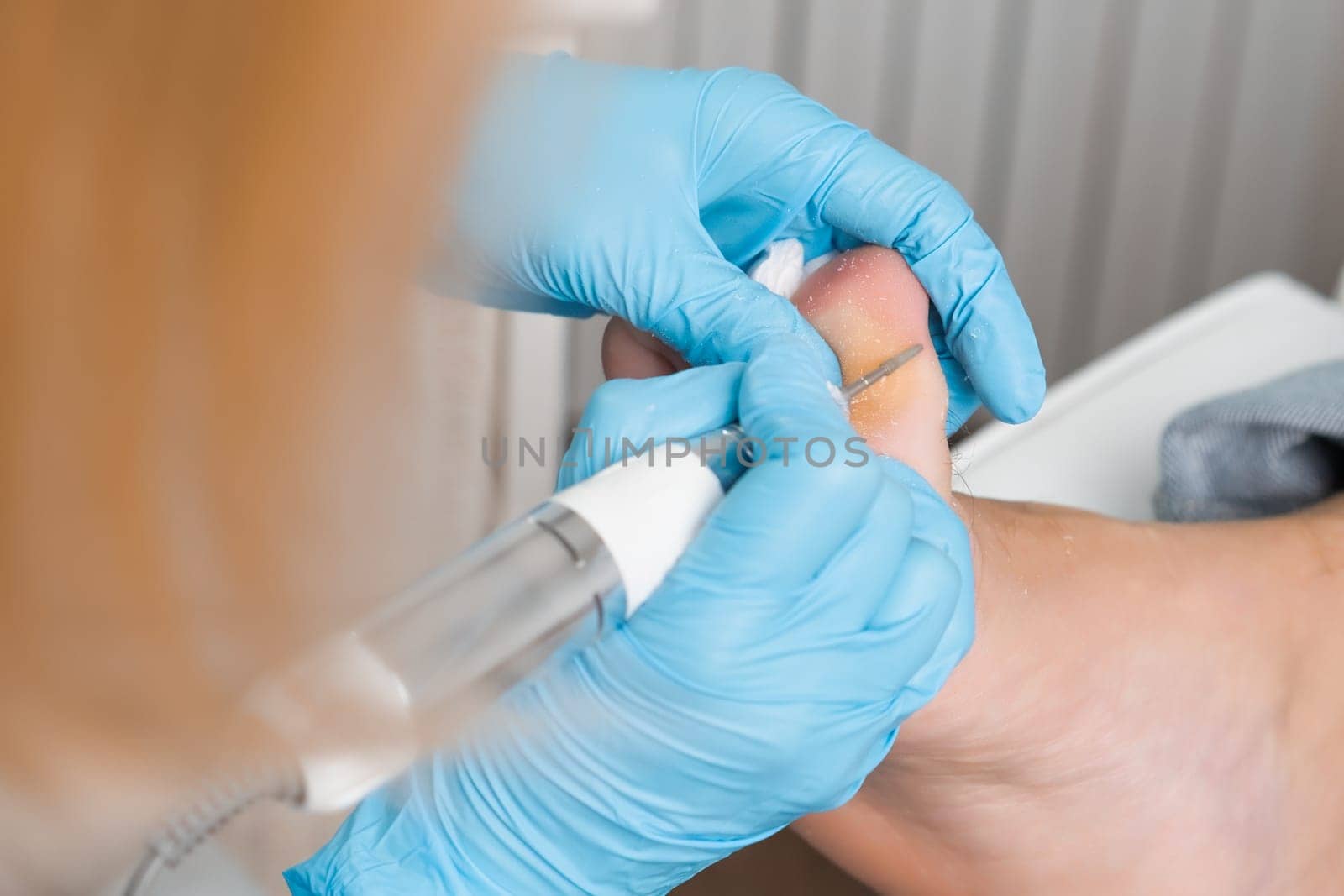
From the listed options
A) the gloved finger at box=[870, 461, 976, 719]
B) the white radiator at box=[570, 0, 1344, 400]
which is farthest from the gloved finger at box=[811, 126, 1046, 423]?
the white radiator at box=[570, 0, 1344, 400]

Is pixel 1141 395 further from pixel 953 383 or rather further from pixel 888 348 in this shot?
pixel 888 348

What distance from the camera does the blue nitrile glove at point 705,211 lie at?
29.0 inches

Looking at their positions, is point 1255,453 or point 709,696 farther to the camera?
point 1255,453

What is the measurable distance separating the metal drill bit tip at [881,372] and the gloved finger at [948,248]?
47 millimetres

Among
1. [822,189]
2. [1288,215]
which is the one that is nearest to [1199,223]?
[1288,215]

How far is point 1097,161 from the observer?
221 centimetres

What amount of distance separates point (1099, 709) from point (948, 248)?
1.11ft

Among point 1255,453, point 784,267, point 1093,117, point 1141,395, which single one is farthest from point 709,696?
point 1093,117

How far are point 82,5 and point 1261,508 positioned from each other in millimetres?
1166

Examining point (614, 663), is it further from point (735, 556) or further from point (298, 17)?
point (298, 17)

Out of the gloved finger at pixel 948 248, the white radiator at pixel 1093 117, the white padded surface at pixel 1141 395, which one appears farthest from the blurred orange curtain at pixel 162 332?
the white radiator at pixel 1093 117

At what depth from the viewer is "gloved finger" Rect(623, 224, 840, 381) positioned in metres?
0.70

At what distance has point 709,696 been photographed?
552 mm

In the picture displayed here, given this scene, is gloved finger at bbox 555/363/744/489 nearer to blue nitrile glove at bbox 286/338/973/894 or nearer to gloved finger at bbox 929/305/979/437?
blue nitrile glove at bbox 286/338/973/894
